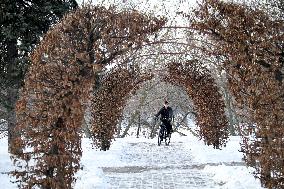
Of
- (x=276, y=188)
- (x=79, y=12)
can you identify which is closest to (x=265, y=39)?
(x=276, y=188)

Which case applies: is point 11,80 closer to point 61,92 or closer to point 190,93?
point 61,92

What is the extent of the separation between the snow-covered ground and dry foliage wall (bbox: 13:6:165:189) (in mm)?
734

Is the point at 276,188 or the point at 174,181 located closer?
the point at 276,188

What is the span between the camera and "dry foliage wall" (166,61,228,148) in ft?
56.3

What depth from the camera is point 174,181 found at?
34.0 feet

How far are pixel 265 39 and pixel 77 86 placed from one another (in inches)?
136

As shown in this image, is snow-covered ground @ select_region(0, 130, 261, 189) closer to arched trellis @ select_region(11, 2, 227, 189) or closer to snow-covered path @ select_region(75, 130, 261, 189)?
snow-covered path @ select_region(75, 130, 261, 189)

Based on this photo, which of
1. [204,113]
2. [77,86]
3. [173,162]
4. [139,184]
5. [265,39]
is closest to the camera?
[77,86]

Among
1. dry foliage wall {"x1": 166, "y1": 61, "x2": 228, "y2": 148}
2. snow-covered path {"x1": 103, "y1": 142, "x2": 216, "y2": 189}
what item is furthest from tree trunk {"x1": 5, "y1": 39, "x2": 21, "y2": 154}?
dry foliage wall {"x1": 166, "y1": 61, "x2": 228, "y2": 148}

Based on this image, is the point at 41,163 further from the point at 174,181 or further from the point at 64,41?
the point at 174,181

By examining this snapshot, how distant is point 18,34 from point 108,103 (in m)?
4.40

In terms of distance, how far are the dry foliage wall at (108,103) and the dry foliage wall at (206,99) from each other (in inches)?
94.0

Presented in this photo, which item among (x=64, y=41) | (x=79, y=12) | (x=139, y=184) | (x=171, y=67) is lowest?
(x=139, y=184)

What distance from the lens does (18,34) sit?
536 inches
